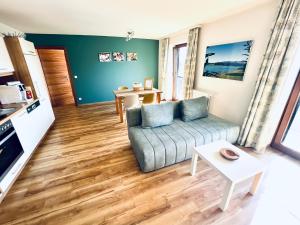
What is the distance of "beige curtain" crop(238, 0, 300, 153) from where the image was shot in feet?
6.07

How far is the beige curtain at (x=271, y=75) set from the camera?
72.9 inches

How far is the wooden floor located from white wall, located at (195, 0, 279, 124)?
3.66 feet

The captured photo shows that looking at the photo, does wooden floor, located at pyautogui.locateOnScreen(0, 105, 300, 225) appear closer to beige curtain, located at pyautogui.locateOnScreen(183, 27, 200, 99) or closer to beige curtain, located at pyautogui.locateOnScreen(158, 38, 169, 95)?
beige curtain, located at pyautogui.locateOnScreen(183, 27, 200, 99)

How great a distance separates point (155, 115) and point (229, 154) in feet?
3.92

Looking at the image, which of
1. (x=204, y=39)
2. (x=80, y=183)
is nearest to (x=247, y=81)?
(x=204, y=39)

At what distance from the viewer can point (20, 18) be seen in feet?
8.79

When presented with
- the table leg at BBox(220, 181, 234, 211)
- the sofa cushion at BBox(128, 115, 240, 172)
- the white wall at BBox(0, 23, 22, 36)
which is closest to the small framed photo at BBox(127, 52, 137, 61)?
the white wall at BBox(0, 23, 22, 36)

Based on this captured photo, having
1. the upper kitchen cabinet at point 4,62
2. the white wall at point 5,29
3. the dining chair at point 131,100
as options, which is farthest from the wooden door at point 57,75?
the dining chair at point 131,100

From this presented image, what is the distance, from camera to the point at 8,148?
1751 millimetres

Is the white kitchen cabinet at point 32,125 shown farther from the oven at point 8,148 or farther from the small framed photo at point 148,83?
the small framed photo at point 148,83

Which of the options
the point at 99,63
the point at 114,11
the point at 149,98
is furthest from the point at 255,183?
the point at 99,63

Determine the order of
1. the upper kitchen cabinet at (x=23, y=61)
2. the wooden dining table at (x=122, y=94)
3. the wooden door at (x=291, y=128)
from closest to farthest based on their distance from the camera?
the wooden door at (x=291, y=128) → the upper kitchen cabinet at (x=23, y=61) → the wooden dining table at (x=122, y=94)

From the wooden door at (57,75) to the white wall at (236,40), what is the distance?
177 inches

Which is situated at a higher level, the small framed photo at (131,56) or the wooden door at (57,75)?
the small framed photo at (131,56)
